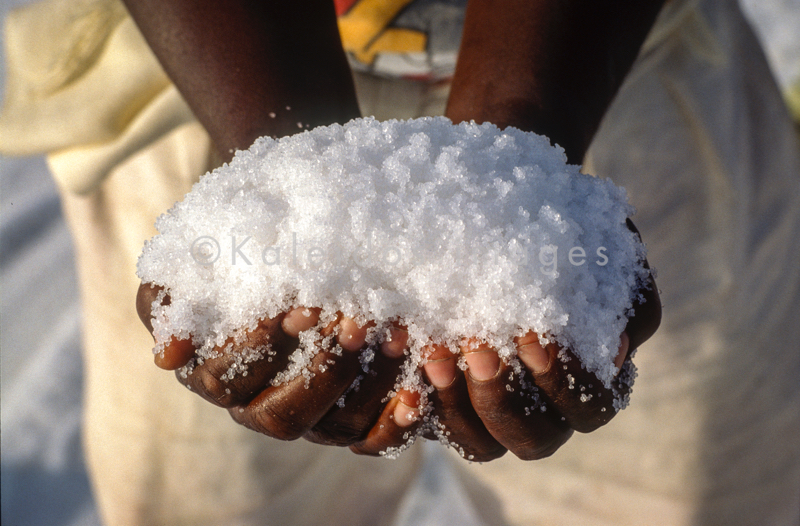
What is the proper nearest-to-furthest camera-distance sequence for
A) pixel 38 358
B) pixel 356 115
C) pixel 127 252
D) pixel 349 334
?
1. pixel 349 334
2. pixel 356 115
3. pixel 127 252
4. pixel 38 358

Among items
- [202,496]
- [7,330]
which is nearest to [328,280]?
[202,496]

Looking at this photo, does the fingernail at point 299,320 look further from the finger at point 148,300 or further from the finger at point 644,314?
the finger at point 644,314

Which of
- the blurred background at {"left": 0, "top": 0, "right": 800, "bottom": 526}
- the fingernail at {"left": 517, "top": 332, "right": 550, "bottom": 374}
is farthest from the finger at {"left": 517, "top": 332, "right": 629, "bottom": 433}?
the blurred background at {"left": 0, "top": 0, "right": 800, "bottom": 526}

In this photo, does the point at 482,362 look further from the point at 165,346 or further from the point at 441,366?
the point at 165,346

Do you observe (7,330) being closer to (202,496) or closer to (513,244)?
(202,496)

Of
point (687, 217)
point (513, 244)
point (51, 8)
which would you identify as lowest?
point (687, 217)

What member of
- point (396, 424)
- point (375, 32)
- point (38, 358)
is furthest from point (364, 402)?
point (38, 358)
